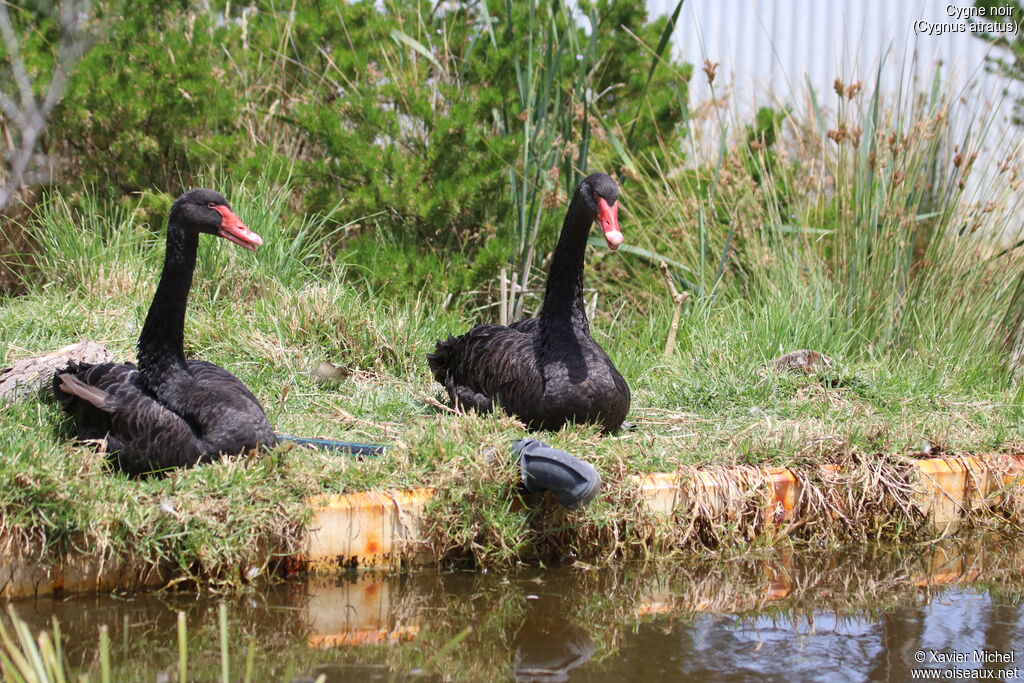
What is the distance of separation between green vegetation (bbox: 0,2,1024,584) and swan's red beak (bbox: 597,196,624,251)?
0.82 meters

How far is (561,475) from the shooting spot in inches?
147

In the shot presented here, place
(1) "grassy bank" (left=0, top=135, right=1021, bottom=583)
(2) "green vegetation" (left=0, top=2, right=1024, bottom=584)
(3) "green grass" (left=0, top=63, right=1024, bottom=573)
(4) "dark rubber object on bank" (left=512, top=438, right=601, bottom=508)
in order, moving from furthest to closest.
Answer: (2) "green vegetation" (left=0, top=2, right=1024, bottom=584)
(3) "green grass" (left=0, top=63, right=1024, bottom=573)
(4) "dark rubber object on bank" (left=512, top=438, right=601, bottom=508)
(1) "grassy bank" (left=0, top=135, right=1021, bottom=583)

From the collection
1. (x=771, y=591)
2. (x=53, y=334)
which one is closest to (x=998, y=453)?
(x=771, y=591)

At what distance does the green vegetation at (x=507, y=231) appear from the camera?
18.0ft

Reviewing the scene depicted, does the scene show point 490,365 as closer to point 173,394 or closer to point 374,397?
point 374,397

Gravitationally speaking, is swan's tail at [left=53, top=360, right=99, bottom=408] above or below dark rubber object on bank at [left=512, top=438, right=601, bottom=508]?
above

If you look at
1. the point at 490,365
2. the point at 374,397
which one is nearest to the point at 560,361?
the point at 490,365

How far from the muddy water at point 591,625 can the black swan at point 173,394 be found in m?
0.64

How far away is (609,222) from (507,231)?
2.78 m

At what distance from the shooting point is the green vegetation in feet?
18.0

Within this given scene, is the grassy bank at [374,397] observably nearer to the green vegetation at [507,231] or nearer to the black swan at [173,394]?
the green vegetation at [507,231]

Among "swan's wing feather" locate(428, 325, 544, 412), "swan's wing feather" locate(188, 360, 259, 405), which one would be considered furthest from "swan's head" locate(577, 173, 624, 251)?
"swan's wing feather" locate(188, 360, 259, 405)

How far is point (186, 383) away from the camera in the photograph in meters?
4.21

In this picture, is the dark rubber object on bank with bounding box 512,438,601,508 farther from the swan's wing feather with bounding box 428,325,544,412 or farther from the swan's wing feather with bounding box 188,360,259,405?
the swan's wing feather with bounding box 188,360,259,405
